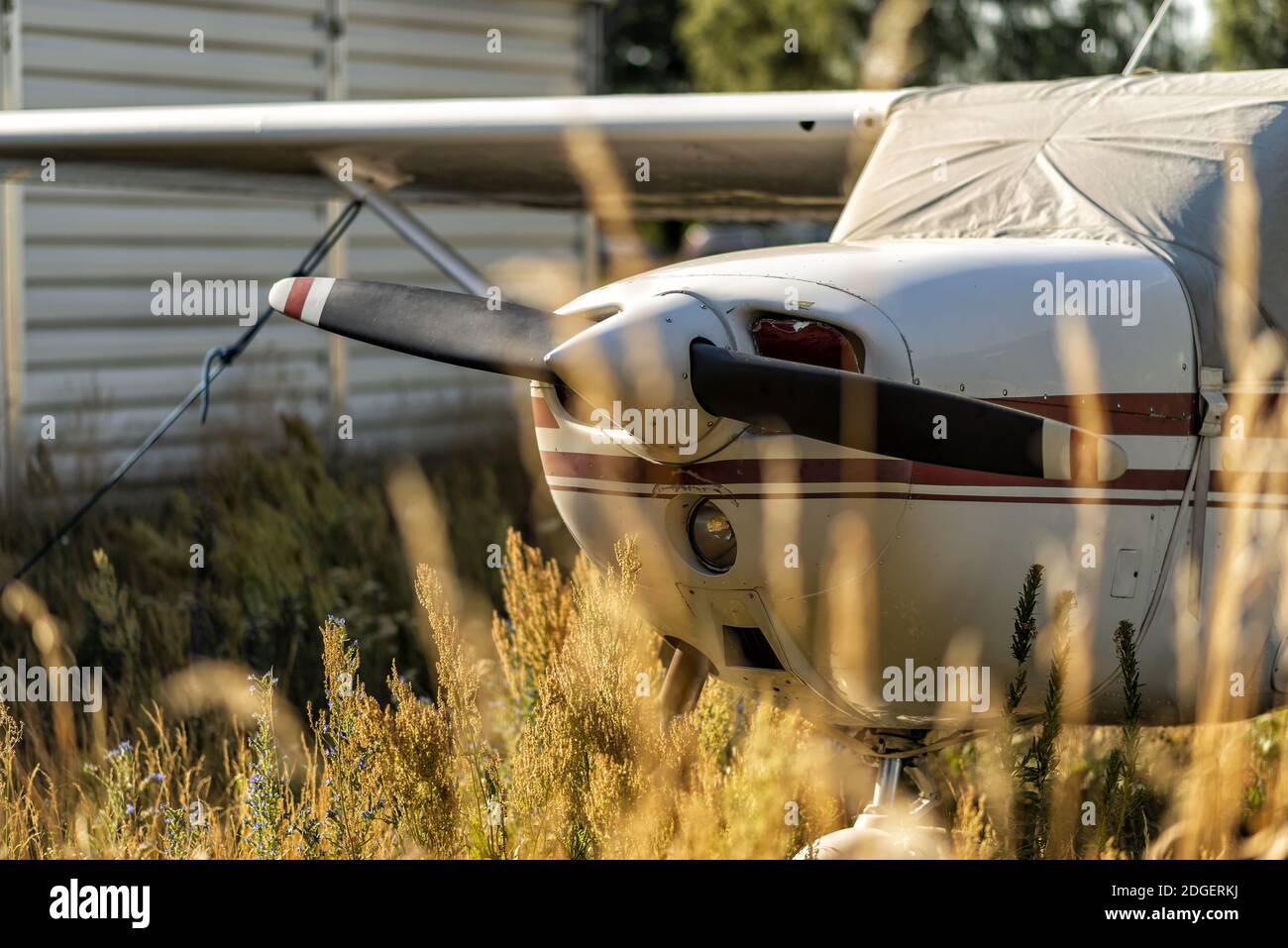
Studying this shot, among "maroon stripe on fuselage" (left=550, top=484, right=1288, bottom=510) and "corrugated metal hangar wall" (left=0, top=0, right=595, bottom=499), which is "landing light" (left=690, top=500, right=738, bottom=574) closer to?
"maroon stripe on fuselage" (left=550, top=484, right=1288, bottom=510)

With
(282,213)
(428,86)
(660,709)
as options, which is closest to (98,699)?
(660,709)

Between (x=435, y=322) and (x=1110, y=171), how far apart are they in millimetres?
1765

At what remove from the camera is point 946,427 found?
2924mm

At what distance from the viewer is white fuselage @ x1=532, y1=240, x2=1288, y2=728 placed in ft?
10.2

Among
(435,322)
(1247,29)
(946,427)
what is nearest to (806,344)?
(946,427)

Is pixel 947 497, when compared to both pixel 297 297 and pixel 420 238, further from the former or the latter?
pixel 420 238

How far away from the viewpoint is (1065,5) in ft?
84.2

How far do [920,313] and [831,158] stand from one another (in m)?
2.40

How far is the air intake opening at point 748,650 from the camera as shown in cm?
329

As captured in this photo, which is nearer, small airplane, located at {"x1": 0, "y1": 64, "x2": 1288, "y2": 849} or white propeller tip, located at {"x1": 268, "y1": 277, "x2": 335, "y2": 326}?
small airplane, located at {"x1": 0, "y1": 64, "x2": 1288, "y2": 849}

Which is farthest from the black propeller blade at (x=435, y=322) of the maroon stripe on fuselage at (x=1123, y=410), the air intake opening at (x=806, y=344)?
the maroon stripe on fuselage at (x=1123, y=410)

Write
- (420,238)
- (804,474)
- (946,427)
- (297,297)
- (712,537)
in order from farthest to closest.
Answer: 1. (420,238)
2. (297,297)
3. (712,537)
4. (804,474)
5. (946,427)

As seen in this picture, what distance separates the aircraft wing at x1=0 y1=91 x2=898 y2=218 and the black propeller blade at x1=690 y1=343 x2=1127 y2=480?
2086mm

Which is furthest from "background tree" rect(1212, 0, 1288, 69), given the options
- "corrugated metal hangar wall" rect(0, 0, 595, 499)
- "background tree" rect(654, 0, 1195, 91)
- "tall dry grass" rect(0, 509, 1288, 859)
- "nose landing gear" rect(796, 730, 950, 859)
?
"nose landing gear" rect(796, 730, 950, 859)
